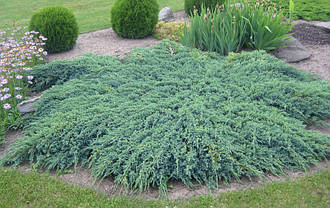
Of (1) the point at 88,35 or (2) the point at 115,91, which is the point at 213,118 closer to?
(2) the point at 115,91

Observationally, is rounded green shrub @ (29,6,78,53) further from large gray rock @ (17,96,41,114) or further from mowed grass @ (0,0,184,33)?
large gray rock @ (17,96,41,114)

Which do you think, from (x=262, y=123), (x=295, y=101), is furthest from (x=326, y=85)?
(x=262, y=123)

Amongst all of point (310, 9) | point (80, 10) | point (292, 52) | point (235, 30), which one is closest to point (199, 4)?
point (310, 9)

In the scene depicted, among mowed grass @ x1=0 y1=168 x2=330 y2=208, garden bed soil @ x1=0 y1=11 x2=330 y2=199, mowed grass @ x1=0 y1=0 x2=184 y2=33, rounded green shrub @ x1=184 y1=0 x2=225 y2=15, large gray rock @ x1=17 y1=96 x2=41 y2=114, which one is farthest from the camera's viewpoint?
mowed grass @ x1=0 y1=0 x2=184 y2=33

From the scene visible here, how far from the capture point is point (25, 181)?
3.35 meters

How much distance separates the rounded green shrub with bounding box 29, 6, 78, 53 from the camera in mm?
6648

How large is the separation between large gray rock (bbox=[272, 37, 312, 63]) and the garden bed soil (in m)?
0.12

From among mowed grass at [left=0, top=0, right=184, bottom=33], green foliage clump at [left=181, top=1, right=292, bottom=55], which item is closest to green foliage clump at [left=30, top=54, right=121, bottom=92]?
green foliage clump at [left=181, top=1, right=292, bottom=55]

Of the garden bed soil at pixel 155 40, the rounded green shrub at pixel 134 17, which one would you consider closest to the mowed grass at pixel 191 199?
the garden bed soil at pixel 155 40

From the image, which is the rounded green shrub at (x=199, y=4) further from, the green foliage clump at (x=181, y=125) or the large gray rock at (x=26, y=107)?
the large gray rock at (x=26, y=107)

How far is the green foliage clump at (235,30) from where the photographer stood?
5.58 metres

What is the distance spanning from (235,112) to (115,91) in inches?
72.6

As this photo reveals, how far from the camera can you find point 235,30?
5.62m

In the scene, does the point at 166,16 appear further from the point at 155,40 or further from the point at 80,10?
the point at 80,10
